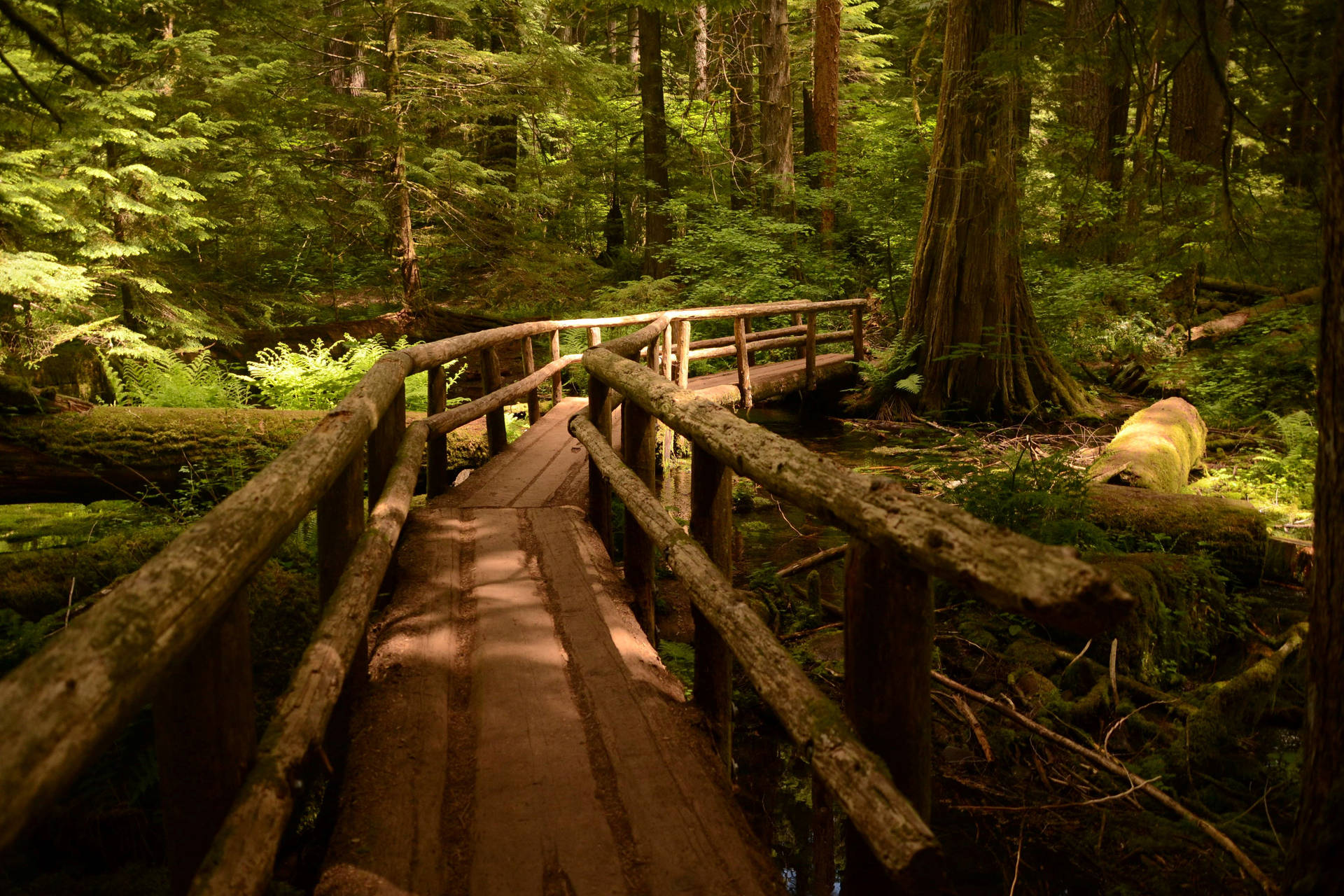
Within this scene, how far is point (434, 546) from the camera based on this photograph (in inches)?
185

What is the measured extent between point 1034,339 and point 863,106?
1310 cm

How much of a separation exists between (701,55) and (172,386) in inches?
658

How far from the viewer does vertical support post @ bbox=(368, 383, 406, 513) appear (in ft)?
14.3

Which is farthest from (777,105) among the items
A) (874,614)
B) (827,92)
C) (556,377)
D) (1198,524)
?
(874,614)

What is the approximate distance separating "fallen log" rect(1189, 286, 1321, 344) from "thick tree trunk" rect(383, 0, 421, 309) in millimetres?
13321

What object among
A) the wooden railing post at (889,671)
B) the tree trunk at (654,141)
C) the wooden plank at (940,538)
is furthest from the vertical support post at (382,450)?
the tree trunk at (654,141)

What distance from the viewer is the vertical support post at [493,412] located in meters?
7.13

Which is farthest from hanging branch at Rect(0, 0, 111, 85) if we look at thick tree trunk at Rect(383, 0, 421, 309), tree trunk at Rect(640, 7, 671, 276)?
tree trunk at Rect(640, 7, 671, 276)

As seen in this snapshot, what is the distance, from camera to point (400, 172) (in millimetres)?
14367

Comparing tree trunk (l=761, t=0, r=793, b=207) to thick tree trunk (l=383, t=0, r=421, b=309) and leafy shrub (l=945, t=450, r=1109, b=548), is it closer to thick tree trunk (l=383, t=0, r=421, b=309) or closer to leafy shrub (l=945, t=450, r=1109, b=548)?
thick tree trunk (l=383, t=0, r=421, b=309)

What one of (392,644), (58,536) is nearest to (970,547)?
(392,644)

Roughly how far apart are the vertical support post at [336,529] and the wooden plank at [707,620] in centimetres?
139

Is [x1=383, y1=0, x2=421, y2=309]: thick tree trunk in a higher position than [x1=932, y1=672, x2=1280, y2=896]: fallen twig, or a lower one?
higher

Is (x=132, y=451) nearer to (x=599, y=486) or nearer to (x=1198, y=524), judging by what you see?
(x=599, y=486)
